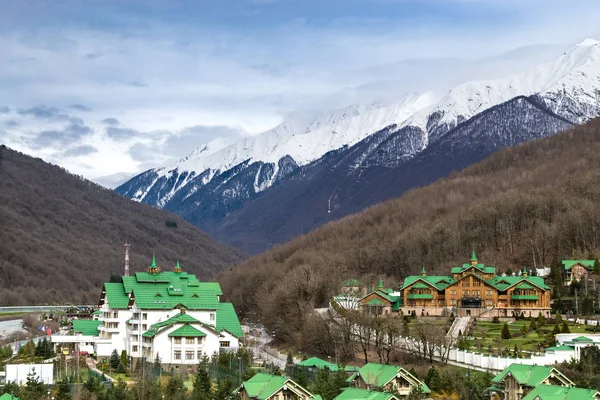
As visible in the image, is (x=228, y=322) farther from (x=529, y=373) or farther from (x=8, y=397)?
(x=529, y=373)

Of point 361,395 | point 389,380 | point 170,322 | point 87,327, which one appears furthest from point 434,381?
point 87,327

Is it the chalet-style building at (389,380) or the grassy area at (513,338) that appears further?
the grassy area at (513,338)

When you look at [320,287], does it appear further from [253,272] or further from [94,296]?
[94,296]

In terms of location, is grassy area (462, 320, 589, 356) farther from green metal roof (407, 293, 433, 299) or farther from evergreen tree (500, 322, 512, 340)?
green metal roof (407, 293, 433, 299)

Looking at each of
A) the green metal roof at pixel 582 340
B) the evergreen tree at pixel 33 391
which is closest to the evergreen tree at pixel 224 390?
the evergreen tree at pixel 33 391

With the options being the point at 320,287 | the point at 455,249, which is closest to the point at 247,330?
the point at 320,287

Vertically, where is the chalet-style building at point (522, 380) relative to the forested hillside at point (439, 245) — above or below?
below

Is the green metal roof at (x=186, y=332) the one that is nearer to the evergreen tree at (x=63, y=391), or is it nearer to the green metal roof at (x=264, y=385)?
the evergreen tree at (x=63, y=391)
